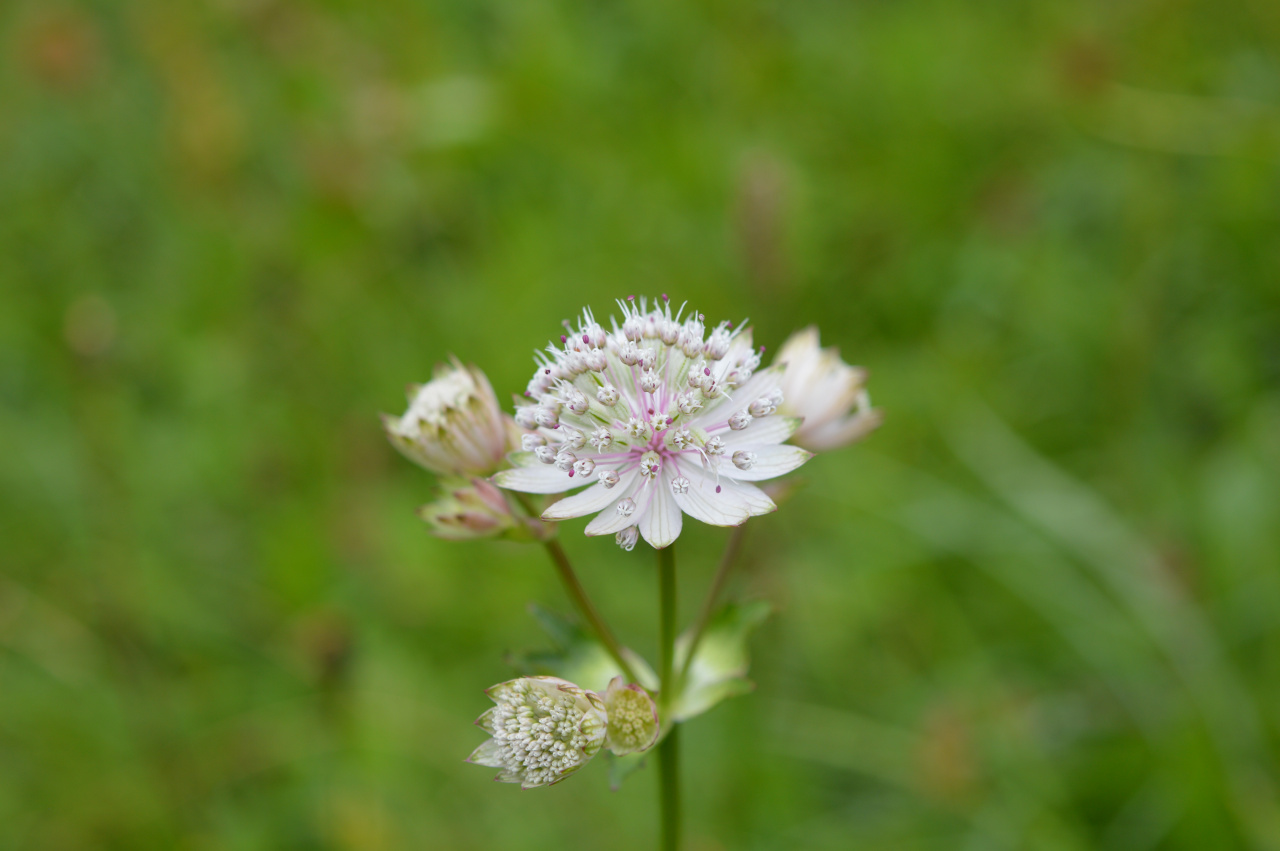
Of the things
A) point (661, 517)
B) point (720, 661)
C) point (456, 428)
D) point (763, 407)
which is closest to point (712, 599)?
point (720, 661)

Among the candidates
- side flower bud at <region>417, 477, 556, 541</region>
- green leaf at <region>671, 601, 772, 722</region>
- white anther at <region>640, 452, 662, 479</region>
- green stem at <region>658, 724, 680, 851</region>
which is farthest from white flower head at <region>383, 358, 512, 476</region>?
green stem at <region>658, 724, 680, 851</region>

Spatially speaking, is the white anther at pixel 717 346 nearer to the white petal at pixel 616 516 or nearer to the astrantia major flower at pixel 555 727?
the white petal at pixel 616 516

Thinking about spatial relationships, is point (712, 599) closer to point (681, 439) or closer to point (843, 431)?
point (681, 439)

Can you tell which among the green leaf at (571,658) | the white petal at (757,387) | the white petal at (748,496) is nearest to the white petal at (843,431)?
the white petal at (757,387)

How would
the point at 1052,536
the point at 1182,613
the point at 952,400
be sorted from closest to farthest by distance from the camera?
the point at 1182,613
the point at 1052,536
the point at 952,400

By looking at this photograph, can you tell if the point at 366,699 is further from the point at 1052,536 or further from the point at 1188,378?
the point at 1188,378

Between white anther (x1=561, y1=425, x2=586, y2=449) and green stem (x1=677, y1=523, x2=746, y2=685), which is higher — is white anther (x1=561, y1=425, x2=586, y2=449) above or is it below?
above

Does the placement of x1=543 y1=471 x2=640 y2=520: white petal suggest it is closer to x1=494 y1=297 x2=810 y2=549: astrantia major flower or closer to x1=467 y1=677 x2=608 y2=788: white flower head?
x1=494 y1=297 x2=810 y2=549: astrantia major flower

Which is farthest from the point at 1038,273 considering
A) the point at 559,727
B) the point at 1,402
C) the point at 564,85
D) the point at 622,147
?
the point at 1,402
